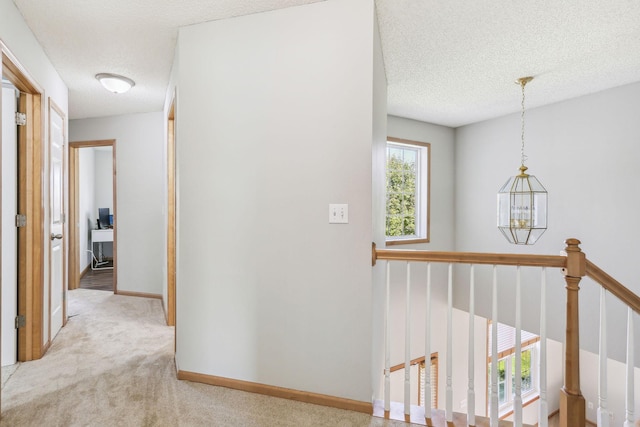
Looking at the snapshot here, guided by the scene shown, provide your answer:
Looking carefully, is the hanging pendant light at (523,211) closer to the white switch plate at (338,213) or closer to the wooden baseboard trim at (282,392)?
the white switch plate at (338,213)

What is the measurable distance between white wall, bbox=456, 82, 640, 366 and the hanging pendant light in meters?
0.09

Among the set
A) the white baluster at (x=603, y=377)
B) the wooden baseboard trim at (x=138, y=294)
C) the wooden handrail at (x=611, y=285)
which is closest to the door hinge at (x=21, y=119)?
the wooden baseboard trim at (x=138, y=294)

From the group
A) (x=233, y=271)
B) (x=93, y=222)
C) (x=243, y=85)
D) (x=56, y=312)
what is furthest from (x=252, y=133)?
(x=93, y=222)

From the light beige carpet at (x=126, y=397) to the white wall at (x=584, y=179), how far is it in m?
2.98

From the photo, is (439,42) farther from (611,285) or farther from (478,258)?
(611,285)

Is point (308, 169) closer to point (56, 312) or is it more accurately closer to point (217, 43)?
point (217, 43)

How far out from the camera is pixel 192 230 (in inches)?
89.1

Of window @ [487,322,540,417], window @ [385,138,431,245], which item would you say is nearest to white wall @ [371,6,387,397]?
window @ [385,138,431,245]

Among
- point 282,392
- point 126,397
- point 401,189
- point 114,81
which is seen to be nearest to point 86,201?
point 114,81

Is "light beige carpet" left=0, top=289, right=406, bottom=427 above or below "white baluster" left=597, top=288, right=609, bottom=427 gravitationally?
below

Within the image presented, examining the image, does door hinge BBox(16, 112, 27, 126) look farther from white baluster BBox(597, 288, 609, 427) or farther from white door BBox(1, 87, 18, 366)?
white baluster BBox(597, 288, 609, 427)

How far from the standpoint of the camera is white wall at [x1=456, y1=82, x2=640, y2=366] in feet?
10.7

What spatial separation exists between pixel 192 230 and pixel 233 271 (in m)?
0.40

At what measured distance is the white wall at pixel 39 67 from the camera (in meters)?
2.04
